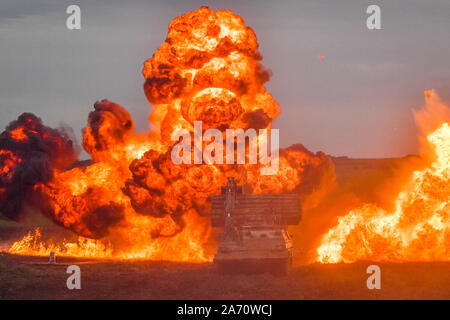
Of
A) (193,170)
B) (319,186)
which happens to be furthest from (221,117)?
(319,186)

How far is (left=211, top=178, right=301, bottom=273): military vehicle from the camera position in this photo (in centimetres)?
3912

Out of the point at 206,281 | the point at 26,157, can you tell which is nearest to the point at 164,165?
the point at 26,157

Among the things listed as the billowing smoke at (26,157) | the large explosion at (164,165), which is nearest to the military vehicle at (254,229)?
the large explosion at (164,165)

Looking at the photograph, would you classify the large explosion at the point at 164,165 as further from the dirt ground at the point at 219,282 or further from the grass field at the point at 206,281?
the dirt ground at the point at 219,282

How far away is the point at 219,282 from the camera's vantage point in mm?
35938

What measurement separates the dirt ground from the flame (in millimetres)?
4504

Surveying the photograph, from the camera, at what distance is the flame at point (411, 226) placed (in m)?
44.4

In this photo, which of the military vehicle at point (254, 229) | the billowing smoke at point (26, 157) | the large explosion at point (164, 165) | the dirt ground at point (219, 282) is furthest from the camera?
the billowing smoke at point (26, 157)

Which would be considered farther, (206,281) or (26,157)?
(26,157)

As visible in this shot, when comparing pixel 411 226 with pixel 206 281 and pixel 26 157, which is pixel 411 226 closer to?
pixel 206 281

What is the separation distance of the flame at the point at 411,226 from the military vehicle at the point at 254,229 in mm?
4582

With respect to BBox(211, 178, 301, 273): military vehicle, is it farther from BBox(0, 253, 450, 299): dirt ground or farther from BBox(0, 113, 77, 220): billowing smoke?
BBox(0, 113, 77, 220): billowing smoke

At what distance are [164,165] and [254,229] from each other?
14.0m

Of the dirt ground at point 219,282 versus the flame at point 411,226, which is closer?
the dirt ground at point 219,282
